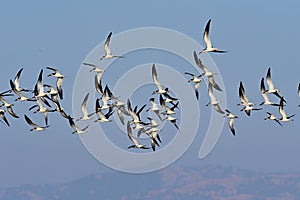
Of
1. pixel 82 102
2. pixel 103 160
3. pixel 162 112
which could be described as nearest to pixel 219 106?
pixel 162 112

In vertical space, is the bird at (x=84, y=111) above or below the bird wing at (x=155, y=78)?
below

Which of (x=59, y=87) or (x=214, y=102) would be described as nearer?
(x=59, y=87)

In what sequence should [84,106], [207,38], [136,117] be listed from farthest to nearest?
[84,106] < [136,117] < [207,38]

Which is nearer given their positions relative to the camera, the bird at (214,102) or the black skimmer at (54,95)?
the black skimmer at (54,95)

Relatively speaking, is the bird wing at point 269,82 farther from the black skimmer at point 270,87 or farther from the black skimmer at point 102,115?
the black skimmer at point 102,115

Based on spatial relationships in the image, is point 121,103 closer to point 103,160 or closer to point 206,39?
point 206,39

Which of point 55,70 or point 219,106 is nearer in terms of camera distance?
point 55,70

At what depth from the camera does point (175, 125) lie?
209ft

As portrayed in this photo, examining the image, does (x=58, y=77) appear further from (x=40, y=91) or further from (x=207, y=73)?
(x=207, y=73)

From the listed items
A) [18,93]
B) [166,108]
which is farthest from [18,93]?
[166,108]

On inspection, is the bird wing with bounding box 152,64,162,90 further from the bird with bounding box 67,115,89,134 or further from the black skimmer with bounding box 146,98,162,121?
the bird with bounding box 67,115,89,134

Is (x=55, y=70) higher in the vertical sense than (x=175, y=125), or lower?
higher

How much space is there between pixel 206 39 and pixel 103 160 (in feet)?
78.6

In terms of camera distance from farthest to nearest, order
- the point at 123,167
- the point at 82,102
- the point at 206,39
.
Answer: the point at 123,167 → the point at 82,102 → the point at 206,39
